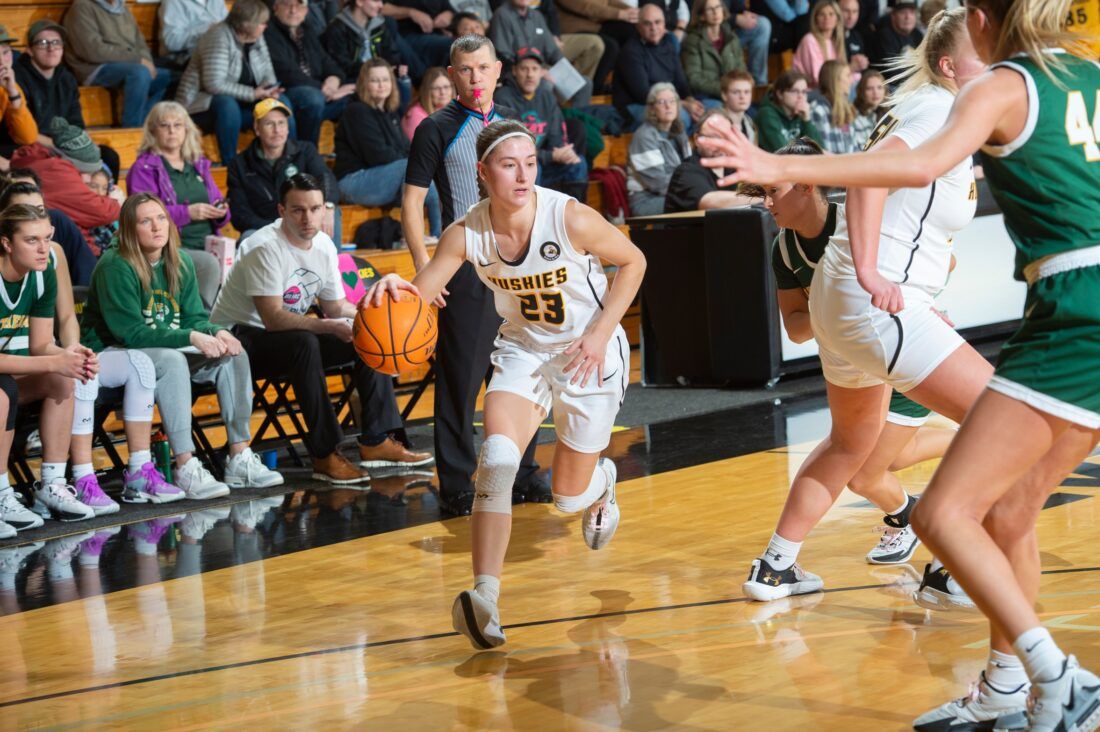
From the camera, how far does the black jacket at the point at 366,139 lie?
419 inches

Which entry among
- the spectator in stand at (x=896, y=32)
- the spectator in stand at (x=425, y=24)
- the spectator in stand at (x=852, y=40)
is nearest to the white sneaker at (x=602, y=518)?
the spectator in stand at (x=425, y=24)

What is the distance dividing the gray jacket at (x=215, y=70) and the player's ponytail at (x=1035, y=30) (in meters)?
8.38

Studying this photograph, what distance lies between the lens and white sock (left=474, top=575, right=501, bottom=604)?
4.33 metres

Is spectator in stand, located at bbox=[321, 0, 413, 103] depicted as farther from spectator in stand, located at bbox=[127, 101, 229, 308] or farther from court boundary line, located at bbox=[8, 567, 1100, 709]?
court boundary line, located at bbox=[8, 567, 1100, 709]

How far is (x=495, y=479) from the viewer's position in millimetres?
4453

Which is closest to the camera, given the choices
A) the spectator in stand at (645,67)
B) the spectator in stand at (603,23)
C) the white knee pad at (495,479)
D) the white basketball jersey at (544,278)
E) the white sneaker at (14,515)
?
the white knee pad at (495,479)

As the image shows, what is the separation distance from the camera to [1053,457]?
320cm

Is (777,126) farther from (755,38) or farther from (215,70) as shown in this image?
(215,70)

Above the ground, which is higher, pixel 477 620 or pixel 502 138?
pixel 502 138

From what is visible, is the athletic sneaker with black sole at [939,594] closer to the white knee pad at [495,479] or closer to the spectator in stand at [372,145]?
the white knee pad at [495,479]

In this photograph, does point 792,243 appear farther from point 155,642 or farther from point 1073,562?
point 155,642

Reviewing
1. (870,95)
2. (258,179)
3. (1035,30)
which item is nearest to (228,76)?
(258,179)

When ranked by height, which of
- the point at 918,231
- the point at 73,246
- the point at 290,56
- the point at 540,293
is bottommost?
the point at 540,293

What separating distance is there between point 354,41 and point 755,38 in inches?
177
